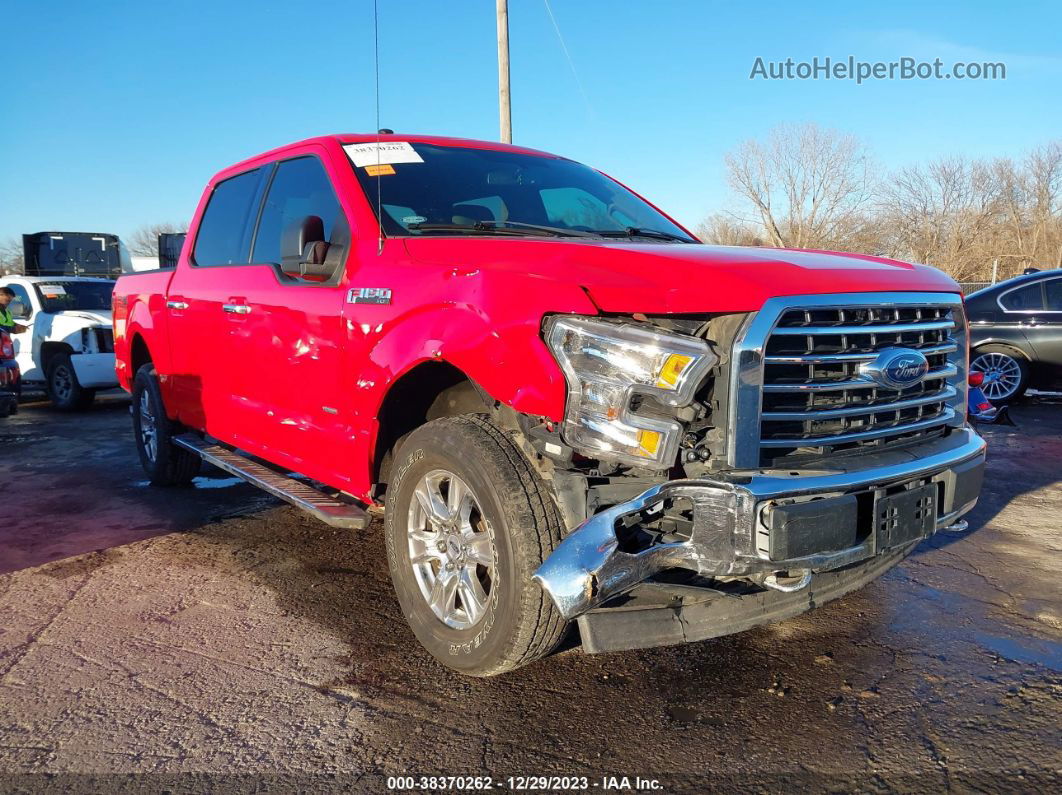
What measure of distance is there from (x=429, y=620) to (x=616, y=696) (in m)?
0.72

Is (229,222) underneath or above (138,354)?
above

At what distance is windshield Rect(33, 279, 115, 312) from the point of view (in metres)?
10.6

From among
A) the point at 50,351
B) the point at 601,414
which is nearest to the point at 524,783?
the point at 601,414

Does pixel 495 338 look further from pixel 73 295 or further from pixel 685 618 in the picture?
pixel 73 295

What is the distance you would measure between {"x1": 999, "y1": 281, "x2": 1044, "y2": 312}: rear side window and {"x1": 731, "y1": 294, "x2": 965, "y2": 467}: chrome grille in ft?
25.4

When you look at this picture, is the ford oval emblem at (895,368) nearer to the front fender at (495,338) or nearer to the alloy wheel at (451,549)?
the front fender at (495,338)

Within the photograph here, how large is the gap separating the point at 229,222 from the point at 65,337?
646cm

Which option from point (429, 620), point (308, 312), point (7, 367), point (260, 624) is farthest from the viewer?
point (7, 367)

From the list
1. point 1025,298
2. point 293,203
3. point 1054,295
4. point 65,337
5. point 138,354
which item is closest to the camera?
point 293,203

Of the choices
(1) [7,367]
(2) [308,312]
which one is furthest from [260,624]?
(1) [7,367]

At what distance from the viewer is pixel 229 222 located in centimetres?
499

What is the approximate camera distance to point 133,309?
20.0 feet

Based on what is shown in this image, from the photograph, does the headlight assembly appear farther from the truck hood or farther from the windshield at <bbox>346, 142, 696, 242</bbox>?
the windshield at <bbox>346, 142, 696, 242</bbox>

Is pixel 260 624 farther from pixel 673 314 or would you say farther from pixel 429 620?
pixel 673 314
